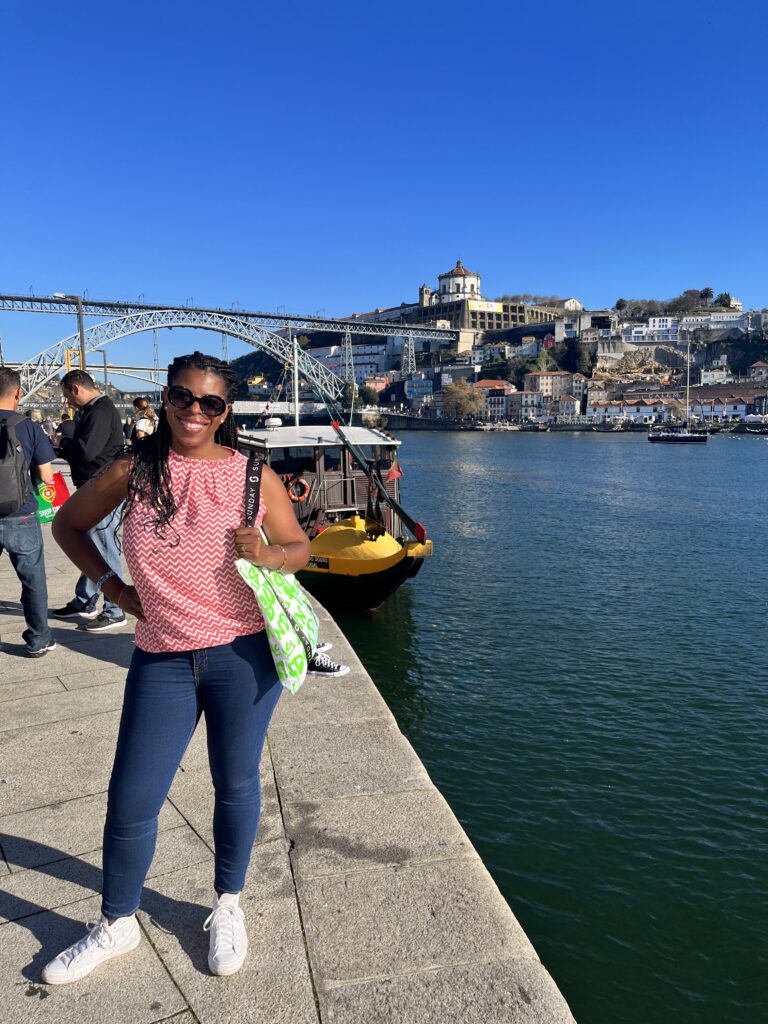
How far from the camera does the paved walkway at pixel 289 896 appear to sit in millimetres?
2277

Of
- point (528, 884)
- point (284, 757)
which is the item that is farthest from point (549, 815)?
point (284, 757)

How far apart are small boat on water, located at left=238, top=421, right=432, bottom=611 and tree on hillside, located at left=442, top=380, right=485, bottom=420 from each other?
126779mm

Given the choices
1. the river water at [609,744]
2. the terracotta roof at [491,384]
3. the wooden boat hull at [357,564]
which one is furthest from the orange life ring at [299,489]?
the terracotta roof at [491,384]

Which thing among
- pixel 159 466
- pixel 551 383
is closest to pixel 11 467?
pixel 159 466

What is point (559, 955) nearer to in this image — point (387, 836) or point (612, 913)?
point (612, 913)

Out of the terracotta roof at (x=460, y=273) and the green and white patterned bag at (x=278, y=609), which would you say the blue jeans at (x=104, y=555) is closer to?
the green and white patterned bag at (x=278, y=609)

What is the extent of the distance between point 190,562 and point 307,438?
12.2 meters

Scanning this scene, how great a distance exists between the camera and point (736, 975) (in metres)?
4.75

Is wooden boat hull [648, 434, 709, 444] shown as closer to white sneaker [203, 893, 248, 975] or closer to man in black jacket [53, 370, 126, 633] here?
man in black jacket [53, 370, 126, 633]

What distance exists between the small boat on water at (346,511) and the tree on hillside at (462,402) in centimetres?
12678

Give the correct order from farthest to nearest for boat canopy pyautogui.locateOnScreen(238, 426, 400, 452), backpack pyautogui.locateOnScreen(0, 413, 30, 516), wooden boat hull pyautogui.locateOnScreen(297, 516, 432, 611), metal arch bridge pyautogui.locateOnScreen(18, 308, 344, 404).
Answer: metal arch bridge pyautogui.locateOnScreen(18, 308, 344, 404), boat canopy pyautogui.locateOnScreen(238, 426, 400, 452), wooden boat hull pyautogui.locateOnScreen(297, 516, 432, 611), backpack pyautogui.locateOnScreen(0, 413, 30, 516)

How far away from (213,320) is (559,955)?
318 feet

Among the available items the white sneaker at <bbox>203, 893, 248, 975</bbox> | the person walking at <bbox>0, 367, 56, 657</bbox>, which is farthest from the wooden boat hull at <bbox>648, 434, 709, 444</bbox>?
the white sneaker at <bbox>203, 893, 248, 975</bbox>

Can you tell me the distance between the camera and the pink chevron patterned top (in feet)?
7.38
